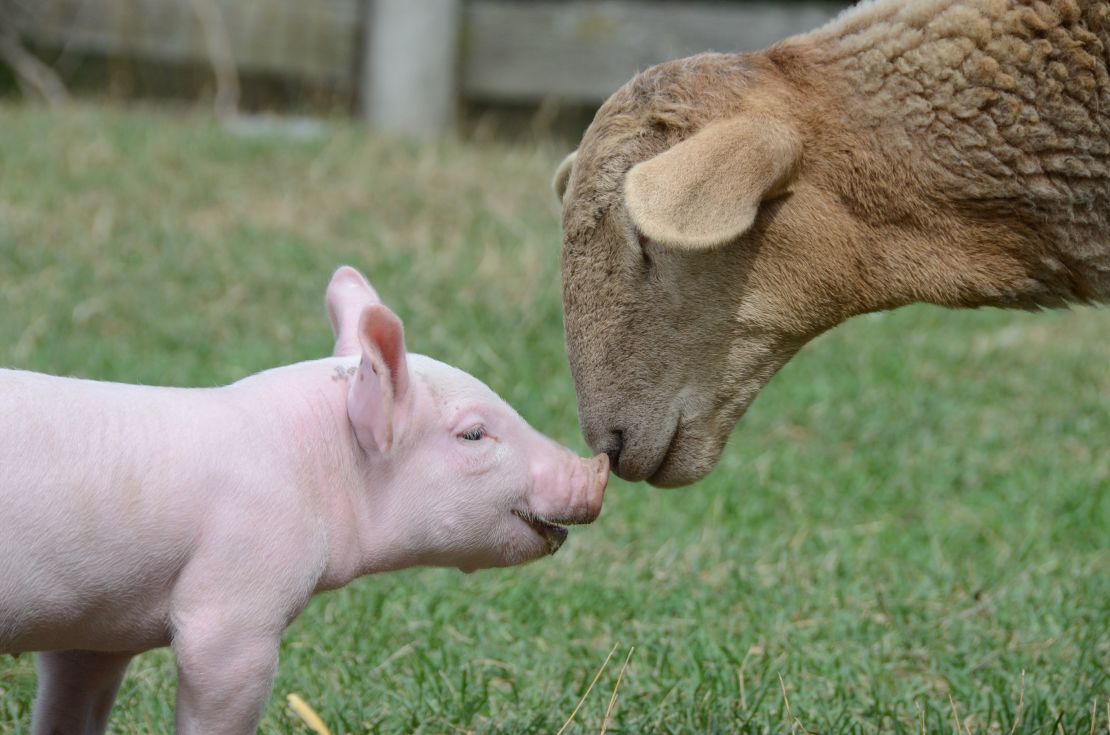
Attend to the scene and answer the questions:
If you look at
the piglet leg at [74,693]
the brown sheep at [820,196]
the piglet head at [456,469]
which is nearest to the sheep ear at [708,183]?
the brown sheep at [820,196]

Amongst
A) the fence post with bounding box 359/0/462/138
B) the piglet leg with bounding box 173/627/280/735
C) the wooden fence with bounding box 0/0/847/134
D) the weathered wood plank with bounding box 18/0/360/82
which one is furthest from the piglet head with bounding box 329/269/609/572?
the weathered wood plank with bounding box 18/0/360/82

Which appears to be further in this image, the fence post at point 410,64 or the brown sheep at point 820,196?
the fence post at point 410,64

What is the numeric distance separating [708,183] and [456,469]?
0.84 m

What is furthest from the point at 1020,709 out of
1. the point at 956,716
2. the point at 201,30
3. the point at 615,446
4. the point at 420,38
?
the point at 201,30

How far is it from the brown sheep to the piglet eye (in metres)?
0.60

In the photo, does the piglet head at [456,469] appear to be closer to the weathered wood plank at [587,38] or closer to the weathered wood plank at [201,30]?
the weathered wood plank at [587,38]

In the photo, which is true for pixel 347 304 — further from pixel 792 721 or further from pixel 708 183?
pixel 792 721

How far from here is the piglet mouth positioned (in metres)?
3.33

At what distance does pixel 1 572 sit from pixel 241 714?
505 mm

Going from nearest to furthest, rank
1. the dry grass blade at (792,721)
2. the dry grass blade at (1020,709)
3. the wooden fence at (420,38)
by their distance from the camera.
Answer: the dry grass blade at (792,721), the dry grass blade at (1020,709), the wooden fence at (420,38)

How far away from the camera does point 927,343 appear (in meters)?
7.52

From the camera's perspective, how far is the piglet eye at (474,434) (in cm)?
Result: 325

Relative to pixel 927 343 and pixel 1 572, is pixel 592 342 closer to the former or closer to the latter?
pixel 1 572

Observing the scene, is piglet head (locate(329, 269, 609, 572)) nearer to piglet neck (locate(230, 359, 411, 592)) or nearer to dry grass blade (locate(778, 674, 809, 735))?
piglet neck (locate(230, 359, 411, 592))
